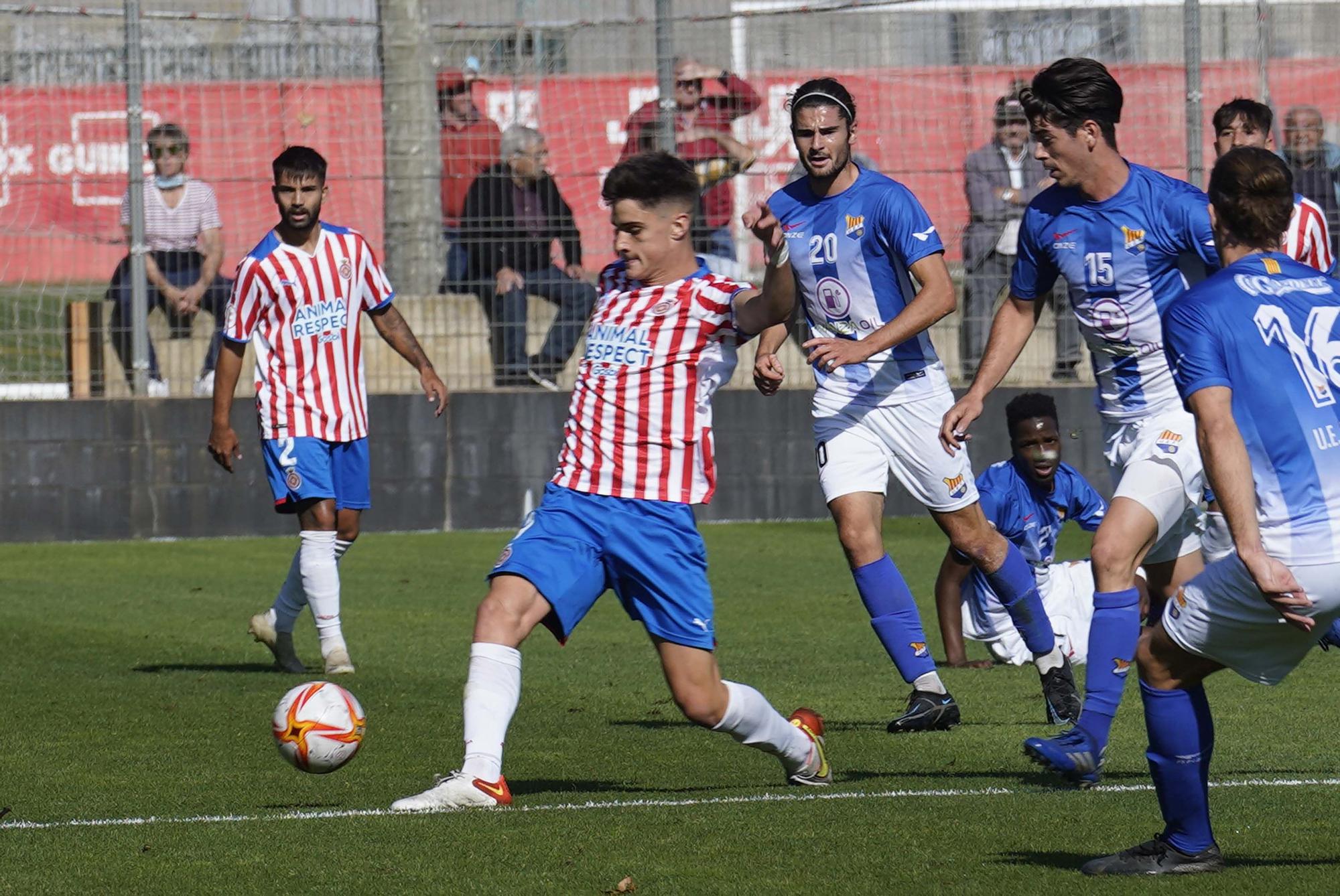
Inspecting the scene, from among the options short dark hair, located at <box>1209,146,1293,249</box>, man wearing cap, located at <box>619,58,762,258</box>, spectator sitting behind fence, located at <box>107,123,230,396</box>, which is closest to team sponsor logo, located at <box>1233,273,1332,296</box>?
short dark hair, located at <box>1209,146,1293,249</box>

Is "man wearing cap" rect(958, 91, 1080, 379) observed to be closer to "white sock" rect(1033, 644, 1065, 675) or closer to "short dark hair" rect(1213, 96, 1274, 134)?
"short dark hair" rect(1213, 96, 1274, 134)

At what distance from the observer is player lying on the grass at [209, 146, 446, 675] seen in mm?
9516

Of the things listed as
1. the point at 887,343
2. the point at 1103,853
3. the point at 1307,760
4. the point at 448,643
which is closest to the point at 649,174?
the point at 887,343

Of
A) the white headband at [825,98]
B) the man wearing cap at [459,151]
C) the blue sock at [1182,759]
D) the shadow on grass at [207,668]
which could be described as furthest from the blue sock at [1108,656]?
the man wearing cap at [459,151]

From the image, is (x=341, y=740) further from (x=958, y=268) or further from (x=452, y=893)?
(x=958, y=268)

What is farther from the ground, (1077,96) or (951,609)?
(1077,96)

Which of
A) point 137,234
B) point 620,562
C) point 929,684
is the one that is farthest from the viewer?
point 137,234

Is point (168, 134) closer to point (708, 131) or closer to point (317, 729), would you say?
point (708, 131)

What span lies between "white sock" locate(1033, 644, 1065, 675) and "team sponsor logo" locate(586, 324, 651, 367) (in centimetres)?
242

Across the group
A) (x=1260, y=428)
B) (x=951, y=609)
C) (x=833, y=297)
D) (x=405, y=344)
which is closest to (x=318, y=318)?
(x=405, y=344)

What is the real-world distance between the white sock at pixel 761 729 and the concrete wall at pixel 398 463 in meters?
9.08

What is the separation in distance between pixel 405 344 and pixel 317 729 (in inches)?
152

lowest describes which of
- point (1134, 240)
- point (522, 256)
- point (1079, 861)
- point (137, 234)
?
point (1079, 861)

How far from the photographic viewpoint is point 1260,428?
489cm
